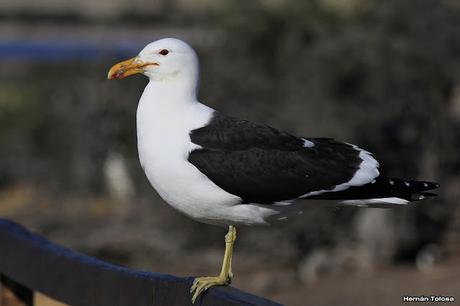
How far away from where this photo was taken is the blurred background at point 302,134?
39.8 ft

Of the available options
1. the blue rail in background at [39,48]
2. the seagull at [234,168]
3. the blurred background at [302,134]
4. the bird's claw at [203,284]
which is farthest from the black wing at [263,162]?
the blue rail in background at [39,48]

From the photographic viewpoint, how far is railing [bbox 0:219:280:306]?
3.92 meters

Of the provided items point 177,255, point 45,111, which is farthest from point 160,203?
point 45,111

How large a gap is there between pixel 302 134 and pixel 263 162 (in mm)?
8022

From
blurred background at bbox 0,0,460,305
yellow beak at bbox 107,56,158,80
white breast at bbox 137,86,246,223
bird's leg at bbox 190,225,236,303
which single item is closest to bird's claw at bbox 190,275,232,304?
bird's leg at bbox 190,225,236,303

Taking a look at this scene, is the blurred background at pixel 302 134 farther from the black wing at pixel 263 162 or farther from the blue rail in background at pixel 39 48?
the blue rail in background at pixel 39 48

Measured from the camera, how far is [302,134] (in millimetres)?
12641

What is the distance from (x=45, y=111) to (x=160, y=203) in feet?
23.0

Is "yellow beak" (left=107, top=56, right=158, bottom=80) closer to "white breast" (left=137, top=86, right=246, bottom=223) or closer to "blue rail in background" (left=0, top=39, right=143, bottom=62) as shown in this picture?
"white breast" (left=137, top=86, right=246, bottom=223)

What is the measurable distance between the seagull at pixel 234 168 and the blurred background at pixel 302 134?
5.75 metres

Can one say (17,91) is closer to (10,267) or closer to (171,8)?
(10,267)

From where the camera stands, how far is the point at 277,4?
54.0 feet

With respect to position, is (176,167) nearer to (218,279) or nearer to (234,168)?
(234,168)

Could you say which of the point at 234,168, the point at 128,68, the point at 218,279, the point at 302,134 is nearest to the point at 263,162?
the point at 234,168
